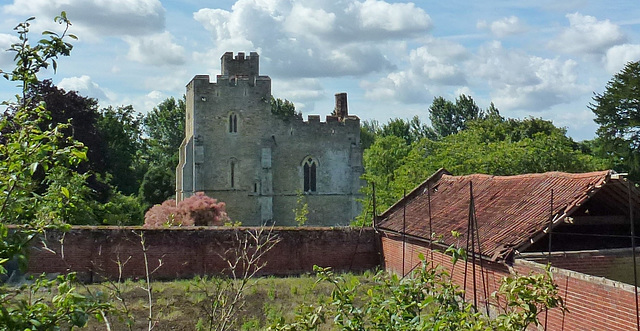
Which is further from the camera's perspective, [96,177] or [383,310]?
[96,177]

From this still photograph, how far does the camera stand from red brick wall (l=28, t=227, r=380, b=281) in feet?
63.8

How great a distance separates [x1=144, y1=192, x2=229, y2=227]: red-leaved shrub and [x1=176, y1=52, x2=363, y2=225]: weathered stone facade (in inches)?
320

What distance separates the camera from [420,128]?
77.2 metres

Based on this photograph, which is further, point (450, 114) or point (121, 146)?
point (450, 114)

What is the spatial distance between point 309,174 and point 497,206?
24.2 meters

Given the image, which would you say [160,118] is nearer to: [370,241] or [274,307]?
[370,241]

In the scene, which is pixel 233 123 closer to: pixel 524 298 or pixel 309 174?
pixel 309 174

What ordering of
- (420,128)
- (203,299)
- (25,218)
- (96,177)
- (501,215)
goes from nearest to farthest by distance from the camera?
(25,218), (501,215), (203,299), (96,177), (420,128)

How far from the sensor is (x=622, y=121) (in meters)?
42.5

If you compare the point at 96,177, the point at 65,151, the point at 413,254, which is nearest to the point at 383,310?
the point at 65,151

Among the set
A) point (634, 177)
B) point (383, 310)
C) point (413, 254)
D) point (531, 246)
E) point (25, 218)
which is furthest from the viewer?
point (634, 177)

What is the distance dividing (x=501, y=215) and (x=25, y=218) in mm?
12195

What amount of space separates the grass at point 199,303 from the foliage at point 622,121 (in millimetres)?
30114

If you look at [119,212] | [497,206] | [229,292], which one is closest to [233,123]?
[119,212]
